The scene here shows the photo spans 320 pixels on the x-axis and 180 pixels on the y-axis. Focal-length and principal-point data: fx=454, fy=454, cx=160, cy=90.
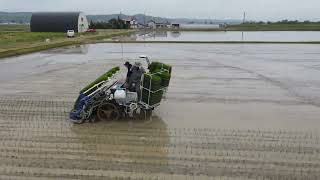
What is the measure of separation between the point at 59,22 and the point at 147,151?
60.6 meters

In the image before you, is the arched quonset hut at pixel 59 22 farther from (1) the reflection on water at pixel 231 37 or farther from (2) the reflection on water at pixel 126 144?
(2) the reflection on water at pixel 126 144

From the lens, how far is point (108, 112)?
10617 mm

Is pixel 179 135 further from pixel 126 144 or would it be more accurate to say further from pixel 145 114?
pixel 145 114

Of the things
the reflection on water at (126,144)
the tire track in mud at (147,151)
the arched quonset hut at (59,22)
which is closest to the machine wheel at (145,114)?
the reflection on water at (126,144)

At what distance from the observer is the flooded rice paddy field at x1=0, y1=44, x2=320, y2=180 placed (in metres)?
7.36

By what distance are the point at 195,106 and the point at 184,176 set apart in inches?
234

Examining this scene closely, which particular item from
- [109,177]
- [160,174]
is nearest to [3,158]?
[109,177]

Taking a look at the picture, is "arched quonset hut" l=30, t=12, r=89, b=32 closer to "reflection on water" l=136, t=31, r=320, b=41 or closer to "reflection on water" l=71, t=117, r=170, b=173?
"reflection on water" l=136, t=31, r=320, b=41

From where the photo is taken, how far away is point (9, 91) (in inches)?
614

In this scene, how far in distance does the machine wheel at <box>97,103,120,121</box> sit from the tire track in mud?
0.23m

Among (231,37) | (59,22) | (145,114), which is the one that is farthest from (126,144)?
(59,22)

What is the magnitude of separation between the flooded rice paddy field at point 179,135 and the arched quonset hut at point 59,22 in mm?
48451

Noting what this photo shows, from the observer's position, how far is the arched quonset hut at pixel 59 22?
213 ft

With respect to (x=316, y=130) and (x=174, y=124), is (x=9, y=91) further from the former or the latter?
(x=316, y=130)
